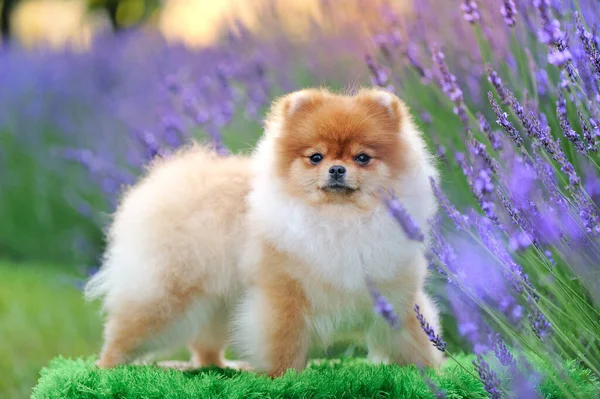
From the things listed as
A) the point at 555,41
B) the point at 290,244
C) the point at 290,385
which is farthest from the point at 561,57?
the point at 290,385

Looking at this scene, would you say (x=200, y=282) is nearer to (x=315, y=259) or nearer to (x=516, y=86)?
(x=315, y=259)

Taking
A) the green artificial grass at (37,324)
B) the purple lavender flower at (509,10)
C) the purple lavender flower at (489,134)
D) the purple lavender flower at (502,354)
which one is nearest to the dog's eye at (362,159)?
the purple lavender flower at (489,134)

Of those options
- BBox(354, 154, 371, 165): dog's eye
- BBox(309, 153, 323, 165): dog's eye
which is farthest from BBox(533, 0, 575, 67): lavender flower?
BBox(309, 153, 323, 165): dog's eye

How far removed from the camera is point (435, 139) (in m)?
3.08

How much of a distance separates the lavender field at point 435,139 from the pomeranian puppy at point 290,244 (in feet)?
0.65

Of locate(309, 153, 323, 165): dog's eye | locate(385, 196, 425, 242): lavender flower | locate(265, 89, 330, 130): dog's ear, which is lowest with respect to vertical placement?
locate(385, 196, 425, 242): lavender flower

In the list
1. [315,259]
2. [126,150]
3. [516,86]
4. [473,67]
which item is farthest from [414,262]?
[126,150]

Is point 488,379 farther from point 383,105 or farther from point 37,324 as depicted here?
point 37,324

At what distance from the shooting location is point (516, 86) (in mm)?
2965

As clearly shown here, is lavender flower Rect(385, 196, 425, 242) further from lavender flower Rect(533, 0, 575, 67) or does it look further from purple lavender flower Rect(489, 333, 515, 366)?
lavender flower Rect(533, 0, 575, 67)

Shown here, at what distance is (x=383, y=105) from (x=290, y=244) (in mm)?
514

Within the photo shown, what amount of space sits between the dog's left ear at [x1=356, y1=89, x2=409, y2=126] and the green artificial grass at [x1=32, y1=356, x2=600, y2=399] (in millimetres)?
776

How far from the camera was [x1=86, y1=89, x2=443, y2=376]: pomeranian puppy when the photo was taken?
2.22m

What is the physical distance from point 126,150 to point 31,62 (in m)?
2.11
